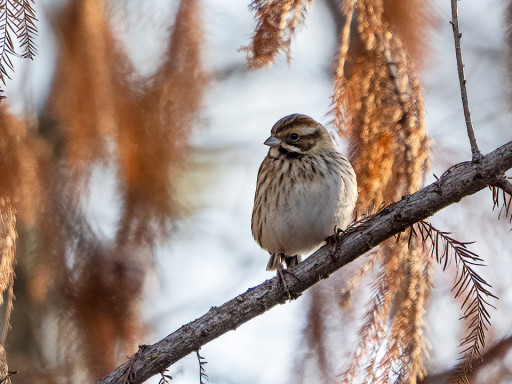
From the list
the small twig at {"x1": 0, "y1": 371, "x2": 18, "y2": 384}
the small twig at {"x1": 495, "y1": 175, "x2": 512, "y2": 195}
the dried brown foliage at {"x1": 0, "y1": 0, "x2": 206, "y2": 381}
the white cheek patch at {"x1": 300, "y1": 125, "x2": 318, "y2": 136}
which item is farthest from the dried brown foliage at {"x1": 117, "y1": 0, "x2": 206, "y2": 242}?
the small twig at {"x1": 495, "y1": 175, "x2": 512, "y2": 195}

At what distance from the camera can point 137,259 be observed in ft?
15.6

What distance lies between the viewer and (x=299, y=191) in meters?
4.69

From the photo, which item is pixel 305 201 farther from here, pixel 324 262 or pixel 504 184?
pixel 504 184

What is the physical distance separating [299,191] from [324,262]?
3.82ft

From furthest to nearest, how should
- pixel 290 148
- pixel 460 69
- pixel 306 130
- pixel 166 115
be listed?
pixel 306 130 → pixel 290 148 → pixel 166 115 → pixel 460 69

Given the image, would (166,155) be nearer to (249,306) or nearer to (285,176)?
(285,176)

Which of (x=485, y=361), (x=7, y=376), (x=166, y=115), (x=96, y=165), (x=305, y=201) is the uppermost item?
(x=96, y=165)

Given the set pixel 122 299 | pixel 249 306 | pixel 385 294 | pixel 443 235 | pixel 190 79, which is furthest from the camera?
pixel 122 299

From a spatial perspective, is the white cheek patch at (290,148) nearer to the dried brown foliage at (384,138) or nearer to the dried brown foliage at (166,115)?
the dried brown foliage at (166,115)

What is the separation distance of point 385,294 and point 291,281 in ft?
1.94

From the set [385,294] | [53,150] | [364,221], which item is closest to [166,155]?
[53,150]

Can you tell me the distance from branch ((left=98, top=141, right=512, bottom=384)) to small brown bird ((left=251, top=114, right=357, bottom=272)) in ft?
3.13

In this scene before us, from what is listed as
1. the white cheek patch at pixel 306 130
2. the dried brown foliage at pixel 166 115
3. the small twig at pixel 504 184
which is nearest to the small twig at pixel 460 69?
the small twig at pixel 504 184

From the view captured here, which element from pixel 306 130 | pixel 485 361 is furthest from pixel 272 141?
pixel 485 361
